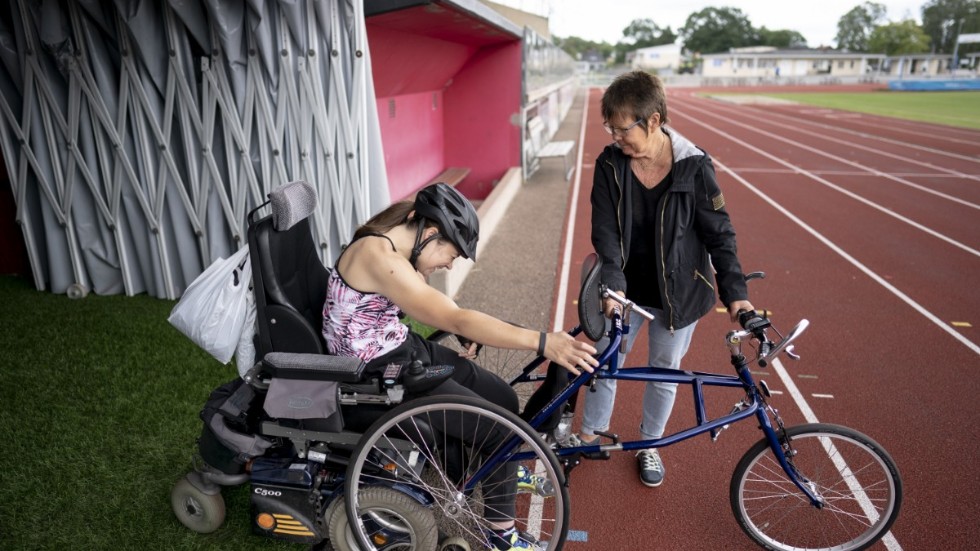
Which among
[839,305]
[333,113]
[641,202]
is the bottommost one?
[839,305]

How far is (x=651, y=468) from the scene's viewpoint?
11.1 feet

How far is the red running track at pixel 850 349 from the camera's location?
315 centimetres

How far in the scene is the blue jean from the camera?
3047 mm

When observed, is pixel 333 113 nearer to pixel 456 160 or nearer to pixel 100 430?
pixel 100 430

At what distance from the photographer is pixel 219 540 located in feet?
9.25

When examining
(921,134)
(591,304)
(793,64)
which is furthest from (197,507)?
(793,64)

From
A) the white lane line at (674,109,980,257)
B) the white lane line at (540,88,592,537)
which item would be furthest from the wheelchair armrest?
the white lane line at (674,109,980,257)

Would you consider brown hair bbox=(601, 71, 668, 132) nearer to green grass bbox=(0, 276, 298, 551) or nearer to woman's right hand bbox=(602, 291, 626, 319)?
woman's right hand bbox=(602, 291, 626, 319)

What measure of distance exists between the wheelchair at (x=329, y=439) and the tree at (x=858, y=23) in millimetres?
127986

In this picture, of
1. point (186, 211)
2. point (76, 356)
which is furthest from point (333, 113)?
point (76, 356)

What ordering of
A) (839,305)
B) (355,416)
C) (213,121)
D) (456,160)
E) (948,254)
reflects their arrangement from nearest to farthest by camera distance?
1. (355,416)
2. (213,121)
3. (839,305)
4. (948,254)
5. (456,160)

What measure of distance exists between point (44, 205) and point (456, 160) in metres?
7.33

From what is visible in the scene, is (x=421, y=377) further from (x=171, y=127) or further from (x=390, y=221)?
(x=171, y=127)

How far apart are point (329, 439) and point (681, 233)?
1720mm
